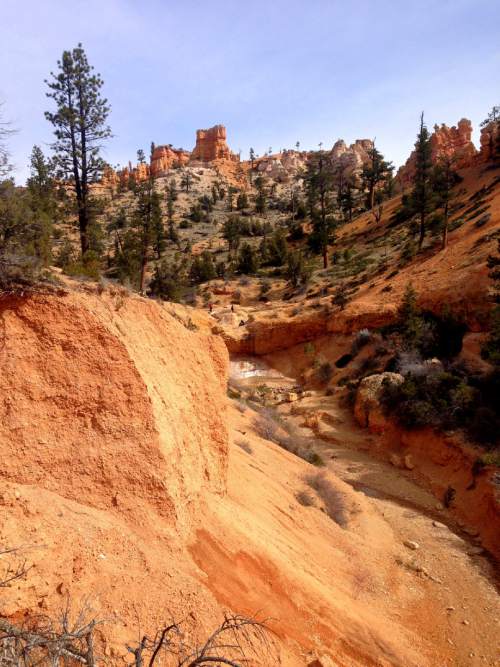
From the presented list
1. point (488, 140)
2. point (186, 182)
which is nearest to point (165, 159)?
point (186, 182)

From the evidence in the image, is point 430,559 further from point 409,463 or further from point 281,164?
point 281,164

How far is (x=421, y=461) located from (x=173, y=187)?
7874 cm

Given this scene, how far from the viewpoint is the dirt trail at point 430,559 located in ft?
22.7

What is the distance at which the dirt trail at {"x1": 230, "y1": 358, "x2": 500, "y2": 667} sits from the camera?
6906 millimetres

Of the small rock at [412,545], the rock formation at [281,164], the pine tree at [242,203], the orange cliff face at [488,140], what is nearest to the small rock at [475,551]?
the small rock at [412,545]

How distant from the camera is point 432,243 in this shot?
3006 cm

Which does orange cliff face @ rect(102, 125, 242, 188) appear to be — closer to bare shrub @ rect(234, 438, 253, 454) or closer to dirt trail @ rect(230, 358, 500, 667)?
dirt trail @ rect(230, 358, 500, 667)

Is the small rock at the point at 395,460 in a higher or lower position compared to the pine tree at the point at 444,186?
lower

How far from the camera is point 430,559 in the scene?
905cm

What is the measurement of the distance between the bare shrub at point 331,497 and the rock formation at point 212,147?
116767 mm

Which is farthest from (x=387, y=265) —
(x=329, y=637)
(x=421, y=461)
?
(x=329, y=637)

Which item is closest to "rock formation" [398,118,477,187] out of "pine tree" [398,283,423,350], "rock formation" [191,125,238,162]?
"rock formation" [191,125,238,162]

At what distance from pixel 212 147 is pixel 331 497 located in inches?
4771

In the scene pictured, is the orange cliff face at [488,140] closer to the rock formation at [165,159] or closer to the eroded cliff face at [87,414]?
the eroded cliff face at [87,414]
